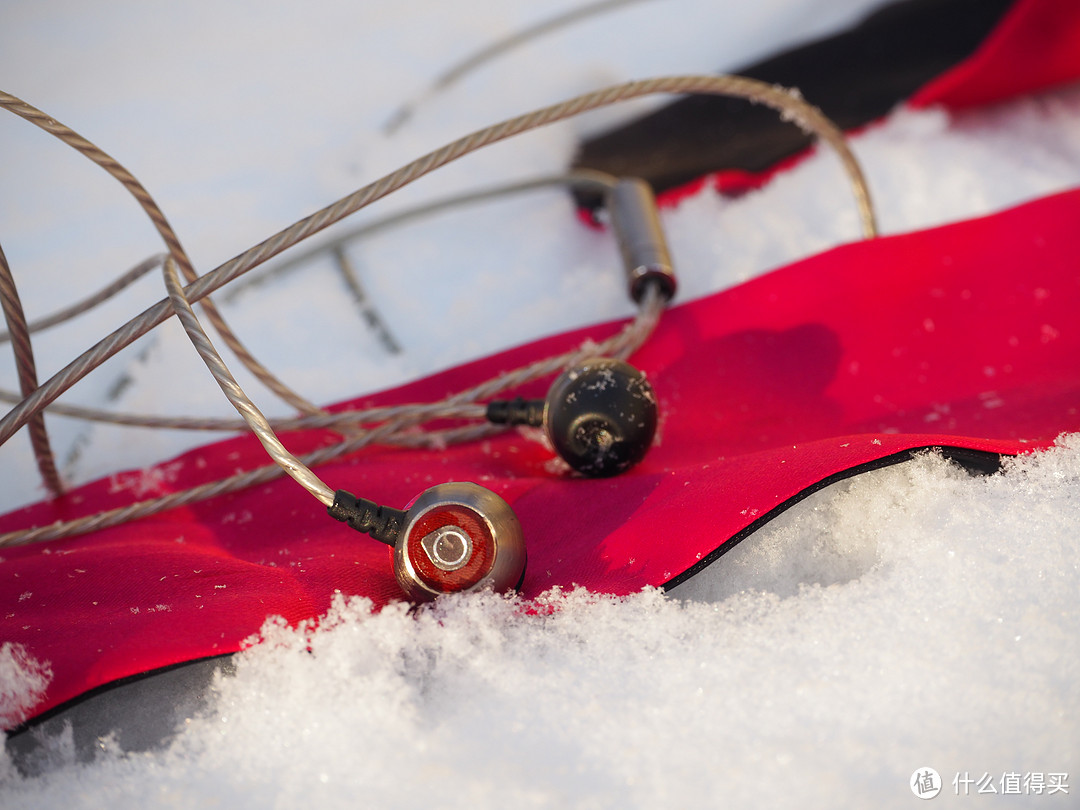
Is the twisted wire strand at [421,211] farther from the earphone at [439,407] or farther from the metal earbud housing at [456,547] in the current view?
the metal earbud housing at [456,547]

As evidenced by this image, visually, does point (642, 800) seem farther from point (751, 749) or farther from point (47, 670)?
point (47, 670)

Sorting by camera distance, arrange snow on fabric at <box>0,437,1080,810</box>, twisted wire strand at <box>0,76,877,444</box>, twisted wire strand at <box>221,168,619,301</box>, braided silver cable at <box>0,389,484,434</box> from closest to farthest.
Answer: snow on fabric at <box>0,437,1080,810</box> < twisted wire strand at <box>0,76,877,444</box> < braided silver cable at <box>0,389,484,434</box> < twisted wire strand at <box>221,168,619,301</box>

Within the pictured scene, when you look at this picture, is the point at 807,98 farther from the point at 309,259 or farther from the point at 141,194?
the point at 141,194

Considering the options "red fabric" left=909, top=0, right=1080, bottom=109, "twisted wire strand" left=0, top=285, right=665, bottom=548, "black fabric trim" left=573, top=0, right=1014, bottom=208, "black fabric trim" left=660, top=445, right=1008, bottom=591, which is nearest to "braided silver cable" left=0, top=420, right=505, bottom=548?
"twisted wire strand" left=0, top=285, right=665, bottom=548

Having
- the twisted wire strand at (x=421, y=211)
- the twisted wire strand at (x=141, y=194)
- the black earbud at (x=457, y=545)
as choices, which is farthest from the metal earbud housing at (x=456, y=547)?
the twisted wire strand at (x=421, y=211)

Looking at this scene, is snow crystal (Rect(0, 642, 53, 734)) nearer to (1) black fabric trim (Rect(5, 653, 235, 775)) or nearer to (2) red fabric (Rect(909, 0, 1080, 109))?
(1) black fabric trim (Rect(5, 653, 235, 775))

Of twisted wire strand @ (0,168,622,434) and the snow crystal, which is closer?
the snow crystal
